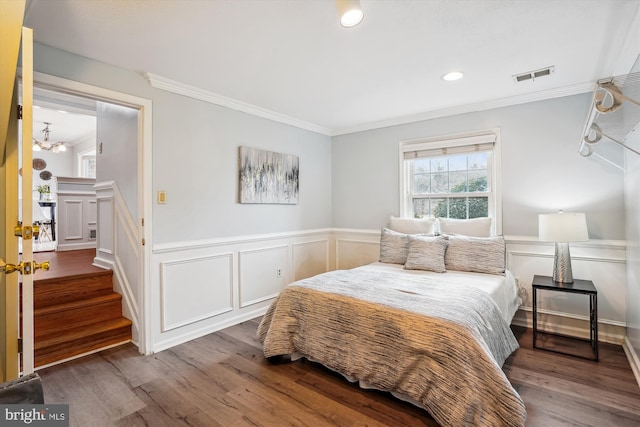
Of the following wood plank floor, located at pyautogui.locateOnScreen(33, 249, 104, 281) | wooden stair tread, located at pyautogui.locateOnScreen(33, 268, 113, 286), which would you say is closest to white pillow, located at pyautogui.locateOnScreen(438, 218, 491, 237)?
wooden stair tread, located at pyautogui.locateOnScreen(33, 268, 113, 286)

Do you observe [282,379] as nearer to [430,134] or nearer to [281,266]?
[281,266]

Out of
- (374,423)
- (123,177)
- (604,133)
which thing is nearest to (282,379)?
(374,423)

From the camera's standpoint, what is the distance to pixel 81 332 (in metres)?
2.70

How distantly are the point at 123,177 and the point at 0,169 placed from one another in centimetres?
155

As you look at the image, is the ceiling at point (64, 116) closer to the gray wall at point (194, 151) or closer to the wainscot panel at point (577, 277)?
the gray wall at point (194, 151)

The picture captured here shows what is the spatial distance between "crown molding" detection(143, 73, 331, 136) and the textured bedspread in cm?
202

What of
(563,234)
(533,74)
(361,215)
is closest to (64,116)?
(361,215)

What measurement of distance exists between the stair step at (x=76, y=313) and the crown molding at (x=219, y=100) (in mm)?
2076

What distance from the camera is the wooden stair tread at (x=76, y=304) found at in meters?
2.64

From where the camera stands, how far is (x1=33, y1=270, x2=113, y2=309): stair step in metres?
2.75

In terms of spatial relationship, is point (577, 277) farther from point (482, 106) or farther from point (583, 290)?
A: point (482, 106)

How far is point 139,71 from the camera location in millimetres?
2574

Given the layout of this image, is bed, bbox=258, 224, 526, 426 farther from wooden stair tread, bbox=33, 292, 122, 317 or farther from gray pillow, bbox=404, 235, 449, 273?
wooden stair tread, bbox=33, 292, 122, 317

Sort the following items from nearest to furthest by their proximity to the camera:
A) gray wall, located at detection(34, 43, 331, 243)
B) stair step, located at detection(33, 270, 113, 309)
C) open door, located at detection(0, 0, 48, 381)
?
1. open door, located at detection(0, 0, 48, 381)
2. gray wall, located at detection(34, 43, 331, 243)
3. stair step, located at detection(33, 270, 113, 309)
